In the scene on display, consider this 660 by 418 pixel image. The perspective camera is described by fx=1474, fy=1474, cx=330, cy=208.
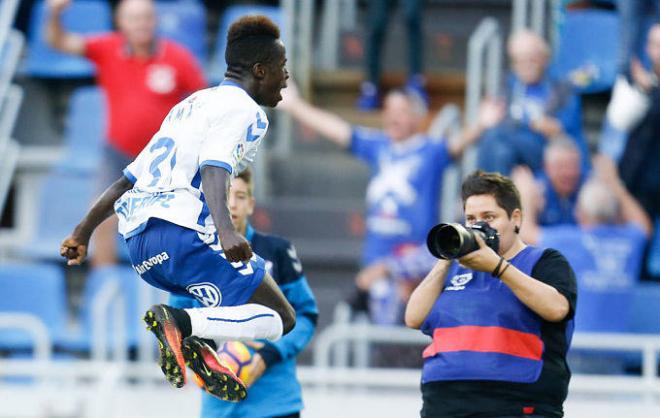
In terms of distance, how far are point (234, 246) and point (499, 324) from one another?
1.08 m

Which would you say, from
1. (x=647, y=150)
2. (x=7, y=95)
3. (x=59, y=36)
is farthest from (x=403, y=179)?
(x=7, y=95)

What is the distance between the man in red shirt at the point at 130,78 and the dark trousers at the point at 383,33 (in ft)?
4.11

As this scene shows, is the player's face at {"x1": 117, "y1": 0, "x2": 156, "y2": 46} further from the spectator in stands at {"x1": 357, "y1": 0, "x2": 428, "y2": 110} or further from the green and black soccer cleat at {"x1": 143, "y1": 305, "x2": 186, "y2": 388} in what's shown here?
the green and black soccer cleat at {"x1": 143, "y1": 305, "x2": 186, "y2": 388}

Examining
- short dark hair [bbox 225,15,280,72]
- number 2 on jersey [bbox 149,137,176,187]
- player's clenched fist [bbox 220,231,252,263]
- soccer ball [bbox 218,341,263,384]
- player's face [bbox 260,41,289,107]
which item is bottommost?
soccer ball [bbox 218,341,263,384]

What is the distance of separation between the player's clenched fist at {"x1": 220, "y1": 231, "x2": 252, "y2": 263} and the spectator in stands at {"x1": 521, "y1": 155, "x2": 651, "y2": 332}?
395 centimetres

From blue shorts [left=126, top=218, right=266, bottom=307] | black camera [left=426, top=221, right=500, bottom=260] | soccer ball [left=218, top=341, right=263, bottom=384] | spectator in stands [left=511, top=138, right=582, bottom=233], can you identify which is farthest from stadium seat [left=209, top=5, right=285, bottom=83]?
black camera [left=426, top=221, right=500, bottom=260]

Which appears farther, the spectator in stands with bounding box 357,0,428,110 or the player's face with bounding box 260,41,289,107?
the spectator in stands with bounding box 357,0,428,110

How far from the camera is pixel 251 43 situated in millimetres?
5520

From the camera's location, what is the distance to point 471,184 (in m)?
5.60

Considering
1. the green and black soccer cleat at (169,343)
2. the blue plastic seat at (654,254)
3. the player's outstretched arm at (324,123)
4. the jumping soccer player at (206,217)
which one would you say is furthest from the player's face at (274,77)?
the blue plastic seat at (654,254)

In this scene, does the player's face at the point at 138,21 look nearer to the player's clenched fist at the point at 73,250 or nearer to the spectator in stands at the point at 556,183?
the spectator in stands at the point at 556,183

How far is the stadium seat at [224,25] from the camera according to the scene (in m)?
11.5

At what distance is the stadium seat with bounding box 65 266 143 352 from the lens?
9.84 meters

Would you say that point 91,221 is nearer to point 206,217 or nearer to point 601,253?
point 206,217
